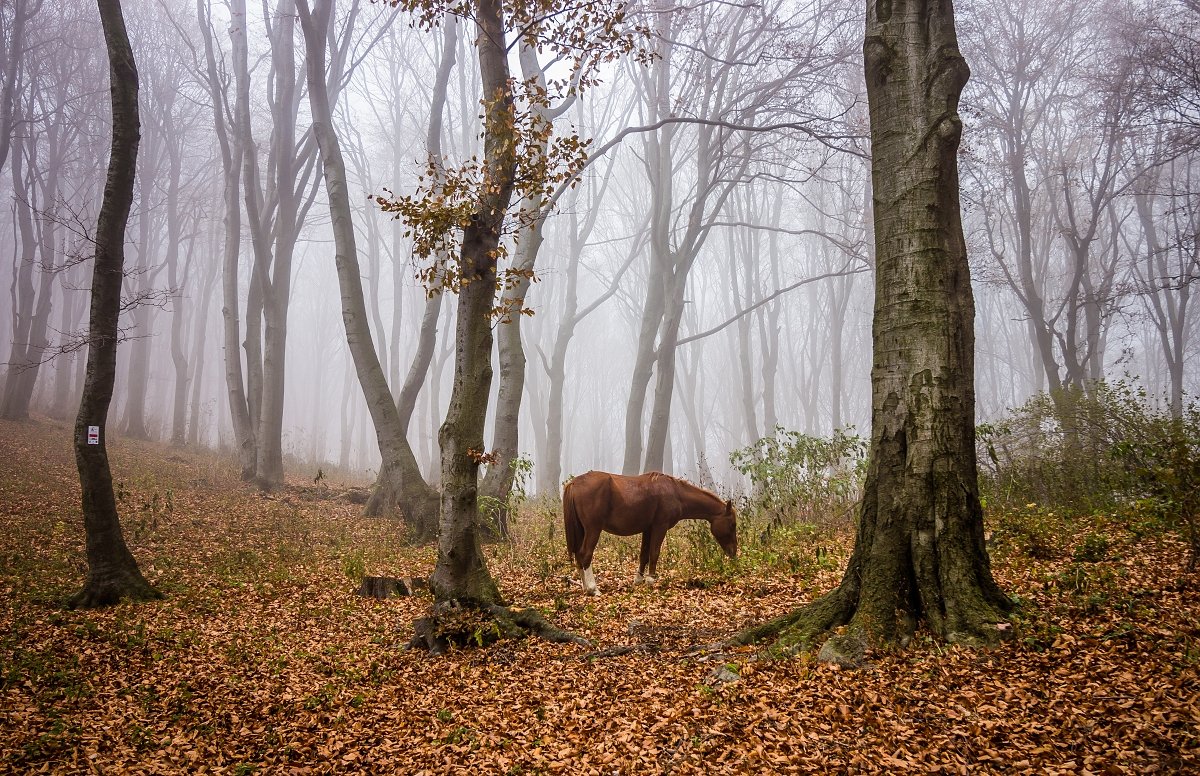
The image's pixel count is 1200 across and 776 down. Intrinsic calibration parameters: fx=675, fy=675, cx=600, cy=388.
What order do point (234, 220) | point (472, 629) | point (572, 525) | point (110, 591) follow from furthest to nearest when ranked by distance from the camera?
point (234, 220), point (572, 525), point (110, 591), point (472, 629)

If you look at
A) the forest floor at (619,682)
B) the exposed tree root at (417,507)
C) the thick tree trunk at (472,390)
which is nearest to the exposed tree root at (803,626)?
the forest floor at (619,682)

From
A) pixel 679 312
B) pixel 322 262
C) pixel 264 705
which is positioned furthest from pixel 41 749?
pixel 322 262

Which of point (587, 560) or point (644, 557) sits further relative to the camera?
point (644, 557)

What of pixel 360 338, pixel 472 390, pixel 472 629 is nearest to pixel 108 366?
pixel 472 390

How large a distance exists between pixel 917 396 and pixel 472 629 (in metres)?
4.38

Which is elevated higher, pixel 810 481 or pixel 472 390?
pixel 472 390

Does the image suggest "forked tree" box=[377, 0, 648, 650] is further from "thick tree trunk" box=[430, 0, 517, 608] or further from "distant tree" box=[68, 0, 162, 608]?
"distant tree" box=[68, 0, 162, 608]

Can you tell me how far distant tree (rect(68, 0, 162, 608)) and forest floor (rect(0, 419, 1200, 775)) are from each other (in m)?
0.50

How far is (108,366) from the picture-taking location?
813 cm

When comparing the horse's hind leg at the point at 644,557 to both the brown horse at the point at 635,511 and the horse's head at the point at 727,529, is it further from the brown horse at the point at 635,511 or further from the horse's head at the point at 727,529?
the horse's head at the point at 727,529

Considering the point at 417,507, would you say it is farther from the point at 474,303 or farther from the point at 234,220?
the point at 234,220

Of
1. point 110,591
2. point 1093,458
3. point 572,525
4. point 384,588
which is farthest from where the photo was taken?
point 1093,458

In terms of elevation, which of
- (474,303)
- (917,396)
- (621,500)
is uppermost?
(474,303)

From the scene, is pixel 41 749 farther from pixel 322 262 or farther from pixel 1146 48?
pixel 322 262
